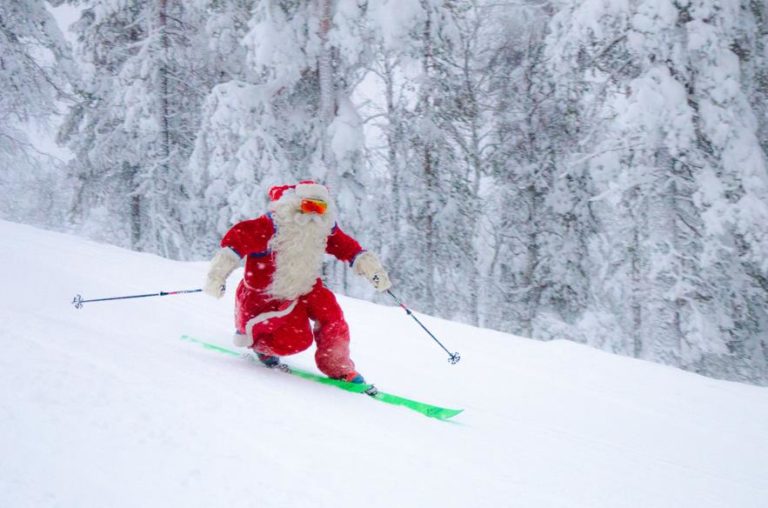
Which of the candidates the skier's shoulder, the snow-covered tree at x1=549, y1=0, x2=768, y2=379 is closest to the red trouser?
the skier's shoulder

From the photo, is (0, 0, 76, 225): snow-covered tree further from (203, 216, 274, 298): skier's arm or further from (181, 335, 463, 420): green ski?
(203, 216, 274, 298): skier's arm

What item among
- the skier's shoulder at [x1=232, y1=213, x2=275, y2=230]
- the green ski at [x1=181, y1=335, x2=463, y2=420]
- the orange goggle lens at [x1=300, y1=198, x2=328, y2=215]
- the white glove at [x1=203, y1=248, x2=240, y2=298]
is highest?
the orange goggle lens at [x1=300, y1=198, x2=328, y2=215]

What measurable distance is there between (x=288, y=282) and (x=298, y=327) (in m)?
0.38

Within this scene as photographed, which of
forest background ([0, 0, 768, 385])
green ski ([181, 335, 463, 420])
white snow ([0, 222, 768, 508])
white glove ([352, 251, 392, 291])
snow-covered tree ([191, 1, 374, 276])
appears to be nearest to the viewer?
white snow ([0, 222, 768, 508])

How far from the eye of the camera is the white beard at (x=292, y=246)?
4.66 meters

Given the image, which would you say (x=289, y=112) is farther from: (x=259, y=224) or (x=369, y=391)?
(x=369, y=391)

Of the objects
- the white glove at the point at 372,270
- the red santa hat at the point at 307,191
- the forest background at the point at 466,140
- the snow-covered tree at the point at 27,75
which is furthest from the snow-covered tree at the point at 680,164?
the snow-covered tree at the point at 27,75

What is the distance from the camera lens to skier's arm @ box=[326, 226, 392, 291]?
5039 millimetres

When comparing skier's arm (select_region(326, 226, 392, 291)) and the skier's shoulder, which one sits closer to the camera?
the skier's shoulder

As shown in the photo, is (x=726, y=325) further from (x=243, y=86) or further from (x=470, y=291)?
(x=243, y=86)

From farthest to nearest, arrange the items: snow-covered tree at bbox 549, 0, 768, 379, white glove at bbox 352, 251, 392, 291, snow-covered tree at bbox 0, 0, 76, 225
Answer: snow-covered tree at bbox 0, 0, 76, 225
snow-covered tree at bbox 549, 0, 768, 379
white glove at bbox 352, 251, 392, 291

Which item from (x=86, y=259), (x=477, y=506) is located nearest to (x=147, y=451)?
(x=477, y=506)

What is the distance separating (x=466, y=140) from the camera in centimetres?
1745

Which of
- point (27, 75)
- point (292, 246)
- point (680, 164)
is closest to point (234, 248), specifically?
point (292, 246)
